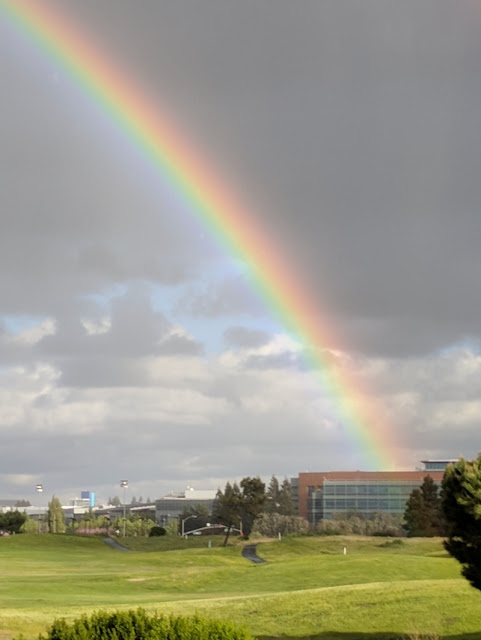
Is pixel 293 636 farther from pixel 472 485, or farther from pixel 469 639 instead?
pixel 472 485

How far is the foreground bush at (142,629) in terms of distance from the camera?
15.7 metres

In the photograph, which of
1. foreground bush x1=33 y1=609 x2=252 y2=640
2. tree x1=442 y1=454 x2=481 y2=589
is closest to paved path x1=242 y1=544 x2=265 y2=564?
tree x1=442 y1=454 x2=481 y2=589

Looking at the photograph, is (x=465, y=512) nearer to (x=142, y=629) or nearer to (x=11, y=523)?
(x=142, y=629)

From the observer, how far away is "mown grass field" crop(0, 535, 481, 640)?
35438mm

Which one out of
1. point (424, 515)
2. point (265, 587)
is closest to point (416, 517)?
point (424, 515)

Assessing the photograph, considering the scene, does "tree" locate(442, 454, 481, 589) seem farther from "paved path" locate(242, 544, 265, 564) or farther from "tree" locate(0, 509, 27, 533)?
"tree" locate(0, 509, 27, 533)

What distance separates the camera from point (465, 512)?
28.4 metres

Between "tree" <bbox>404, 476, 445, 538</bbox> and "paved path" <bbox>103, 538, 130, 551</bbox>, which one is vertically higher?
"tree" <bbox>404, 476, 445, 538</bbox>

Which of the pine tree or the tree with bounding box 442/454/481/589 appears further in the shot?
the pine tree

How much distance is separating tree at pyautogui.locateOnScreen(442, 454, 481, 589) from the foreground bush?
13.9 m

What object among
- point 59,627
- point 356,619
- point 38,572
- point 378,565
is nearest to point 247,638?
point 59,627

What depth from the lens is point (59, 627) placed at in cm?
1664

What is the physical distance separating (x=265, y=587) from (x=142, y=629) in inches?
1923

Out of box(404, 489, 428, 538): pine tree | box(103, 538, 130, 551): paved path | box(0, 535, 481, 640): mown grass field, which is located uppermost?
box(404, 489, 428, 538): pine tree
